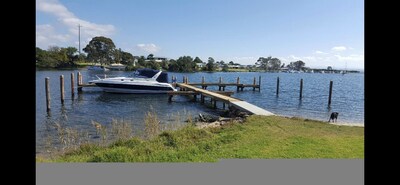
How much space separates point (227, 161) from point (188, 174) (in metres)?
1.18

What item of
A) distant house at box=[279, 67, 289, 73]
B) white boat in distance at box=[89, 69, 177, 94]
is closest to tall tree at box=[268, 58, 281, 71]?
distant house at box=[279, 67, 289, 73]

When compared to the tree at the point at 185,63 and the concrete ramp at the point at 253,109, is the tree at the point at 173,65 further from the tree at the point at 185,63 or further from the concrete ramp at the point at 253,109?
the concrete ramp at the point at 253,109

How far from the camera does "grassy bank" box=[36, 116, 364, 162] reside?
22.3ft

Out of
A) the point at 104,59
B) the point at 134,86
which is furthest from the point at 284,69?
the point at 134,86

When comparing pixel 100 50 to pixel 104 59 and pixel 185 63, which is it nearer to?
pixel 104 59

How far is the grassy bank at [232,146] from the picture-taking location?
680 centimetres

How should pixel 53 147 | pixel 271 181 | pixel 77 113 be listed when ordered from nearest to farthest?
1. pixel 271 181
2. pixel 53 147
3. pixel 77 113

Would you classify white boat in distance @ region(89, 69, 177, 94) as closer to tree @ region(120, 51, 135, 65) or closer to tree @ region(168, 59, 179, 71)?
tree @ region(168, 59, 179, 71)

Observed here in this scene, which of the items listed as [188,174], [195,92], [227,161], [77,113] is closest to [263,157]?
[227,161]

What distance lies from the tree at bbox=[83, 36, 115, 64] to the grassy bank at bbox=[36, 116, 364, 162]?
3685 inches

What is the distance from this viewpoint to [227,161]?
6.40 m

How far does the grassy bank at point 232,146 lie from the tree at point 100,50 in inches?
3685

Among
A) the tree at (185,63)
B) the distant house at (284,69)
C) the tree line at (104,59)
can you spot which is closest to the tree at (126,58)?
the tree line at (104,59)
